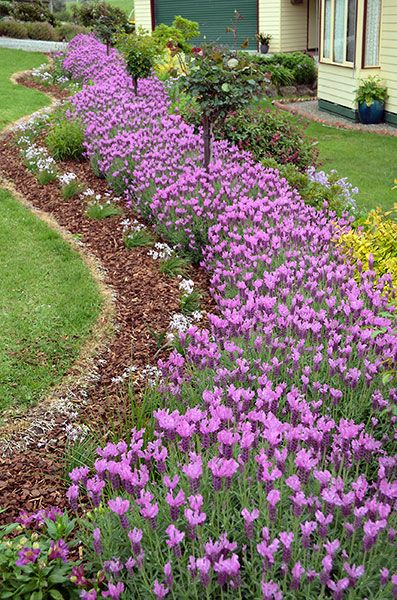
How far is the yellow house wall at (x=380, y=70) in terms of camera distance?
47.9ft

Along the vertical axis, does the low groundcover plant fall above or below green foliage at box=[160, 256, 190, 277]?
above

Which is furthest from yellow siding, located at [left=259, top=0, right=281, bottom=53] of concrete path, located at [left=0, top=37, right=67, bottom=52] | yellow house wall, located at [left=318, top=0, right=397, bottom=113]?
yellow house wall, located at [left=318, top=0, right=397, bottom=113]

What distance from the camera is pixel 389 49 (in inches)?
580

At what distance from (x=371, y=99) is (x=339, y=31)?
8.13 feet

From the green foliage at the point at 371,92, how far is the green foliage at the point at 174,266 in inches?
387

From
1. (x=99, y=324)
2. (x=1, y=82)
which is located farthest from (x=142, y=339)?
(x=1, y=82)

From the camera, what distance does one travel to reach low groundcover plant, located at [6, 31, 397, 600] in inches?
96.7

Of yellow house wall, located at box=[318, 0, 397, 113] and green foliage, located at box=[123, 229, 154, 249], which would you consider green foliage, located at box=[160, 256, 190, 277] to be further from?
yellow house wall, located at box=[318, 0, 397, 113]

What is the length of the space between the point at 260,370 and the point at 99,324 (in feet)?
7.09

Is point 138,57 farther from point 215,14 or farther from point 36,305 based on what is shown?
point 215,14

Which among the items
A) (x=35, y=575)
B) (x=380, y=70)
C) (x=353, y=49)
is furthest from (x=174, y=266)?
(x=353, y=49)

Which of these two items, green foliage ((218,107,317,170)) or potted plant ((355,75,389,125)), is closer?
green foliage ((218,107,317,170))

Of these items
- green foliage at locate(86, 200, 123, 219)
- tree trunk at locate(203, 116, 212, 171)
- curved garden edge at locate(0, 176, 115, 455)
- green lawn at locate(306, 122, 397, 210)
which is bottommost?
green lawn at locate(306, 122, 397, 210)

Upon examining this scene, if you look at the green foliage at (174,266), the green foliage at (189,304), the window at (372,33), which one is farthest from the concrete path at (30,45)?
the green foliage at (189,304)
